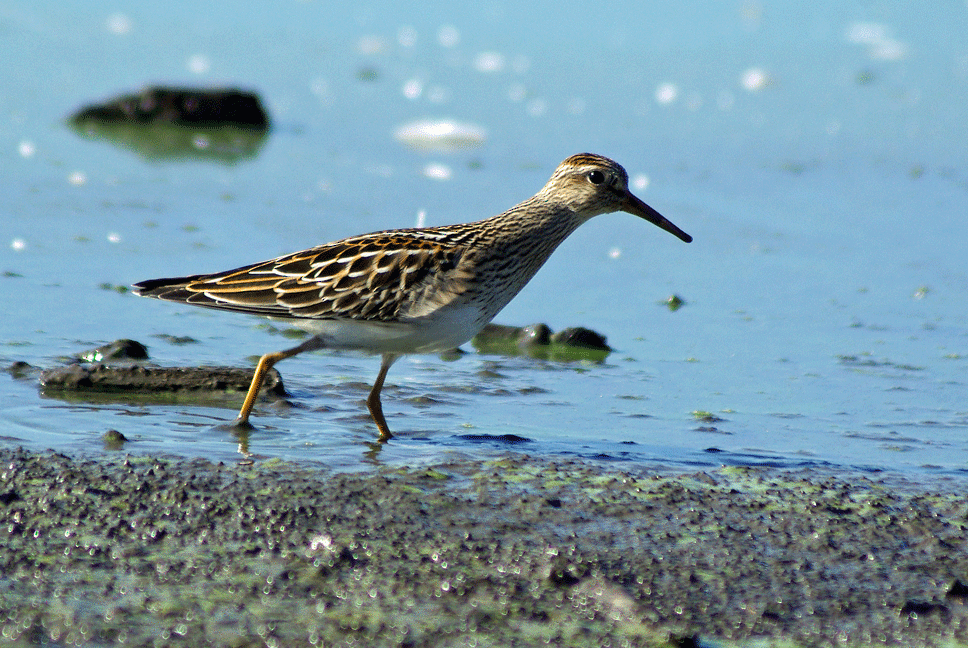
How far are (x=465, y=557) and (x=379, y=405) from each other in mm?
1889

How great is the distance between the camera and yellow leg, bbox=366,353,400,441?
6.63 meters

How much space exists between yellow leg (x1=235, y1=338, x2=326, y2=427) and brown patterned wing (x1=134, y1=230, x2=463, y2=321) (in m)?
0.17

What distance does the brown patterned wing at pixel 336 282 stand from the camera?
6.78m

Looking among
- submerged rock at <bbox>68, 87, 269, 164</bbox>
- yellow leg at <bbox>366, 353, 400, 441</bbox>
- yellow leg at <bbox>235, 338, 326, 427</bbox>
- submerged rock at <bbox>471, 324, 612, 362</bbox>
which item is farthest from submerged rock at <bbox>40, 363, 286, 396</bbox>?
submerged rock at <bbox>68, 87, 269, 164</bbox>

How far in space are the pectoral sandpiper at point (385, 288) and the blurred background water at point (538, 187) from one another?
456 mm

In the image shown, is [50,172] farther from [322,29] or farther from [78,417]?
[322,29]

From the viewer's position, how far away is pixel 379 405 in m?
6.78

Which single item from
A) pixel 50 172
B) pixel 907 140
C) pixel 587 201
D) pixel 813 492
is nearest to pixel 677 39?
pixel 907 140

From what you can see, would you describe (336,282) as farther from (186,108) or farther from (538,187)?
(186,108)

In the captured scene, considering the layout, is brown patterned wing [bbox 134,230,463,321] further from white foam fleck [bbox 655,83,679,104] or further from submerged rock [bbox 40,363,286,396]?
white foam fleck [bbox 655,83,679,104]

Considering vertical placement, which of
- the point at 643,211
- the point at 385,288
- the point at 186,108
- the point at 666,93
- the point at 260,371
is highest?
the point at 666,93

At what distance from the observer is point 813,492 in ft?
19.7

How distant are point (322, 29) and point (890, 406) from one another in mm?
12377

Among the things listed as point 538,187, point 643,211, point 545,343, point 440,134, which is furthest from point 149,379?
point 440,134
